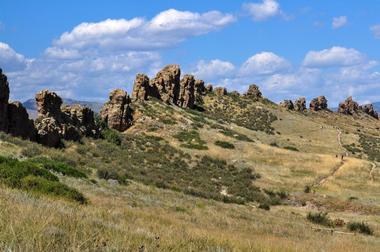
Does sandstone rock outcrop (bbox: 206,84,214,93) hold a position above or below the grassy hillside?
above

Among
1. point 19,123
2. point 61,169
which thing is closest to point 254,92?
point 19,123

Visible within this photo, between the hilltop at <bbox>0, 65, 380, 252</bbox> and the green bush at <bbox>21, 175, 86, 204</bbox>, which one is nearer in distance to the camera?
the hilltop at <bbox>0, 65, 380, 252</bbox>

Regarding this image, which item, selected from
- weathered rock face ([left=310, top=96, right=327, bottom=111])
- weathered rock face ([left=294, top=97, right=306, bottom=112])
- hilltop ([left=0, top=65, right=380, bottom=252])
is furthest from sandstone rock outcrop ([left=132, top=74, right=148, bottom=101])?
weathered rock face ([left=310, top=96, right=327, bottom=111])

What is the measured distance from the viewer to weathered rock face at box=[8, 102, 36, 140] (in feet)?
136

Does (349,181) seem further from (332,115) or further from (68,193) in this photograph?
(332,115)

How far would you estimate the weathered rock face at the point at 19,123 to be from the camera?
4131cm

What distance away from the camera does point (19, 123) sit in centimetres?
4178

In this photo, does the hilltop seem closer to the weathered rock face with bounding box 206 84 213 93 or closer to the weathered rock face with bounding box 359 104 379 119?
the weathered rock face with bounding box 206 84 213 93

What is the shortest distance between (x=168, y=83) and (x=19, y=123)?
50.5 metres

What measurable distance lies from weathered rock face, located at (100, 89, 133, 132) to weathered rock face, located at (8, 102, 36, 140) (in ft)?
78.9

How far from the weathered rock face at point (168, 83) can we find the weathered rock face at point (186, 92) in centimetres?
291

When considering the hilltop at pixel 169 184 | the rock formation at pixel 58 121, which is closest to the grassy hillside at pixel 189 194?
the hilltop at pixel 169 184

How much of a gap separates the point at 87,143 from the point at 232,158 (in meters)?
17.9

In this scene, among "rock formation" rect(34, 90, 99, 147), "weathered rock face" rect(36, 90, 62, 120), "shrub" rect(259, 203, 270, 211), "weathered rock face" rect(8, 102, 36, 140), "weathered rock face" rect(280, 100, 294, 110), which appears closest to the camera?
"shrub" rect(259, 203, 270, 211)
